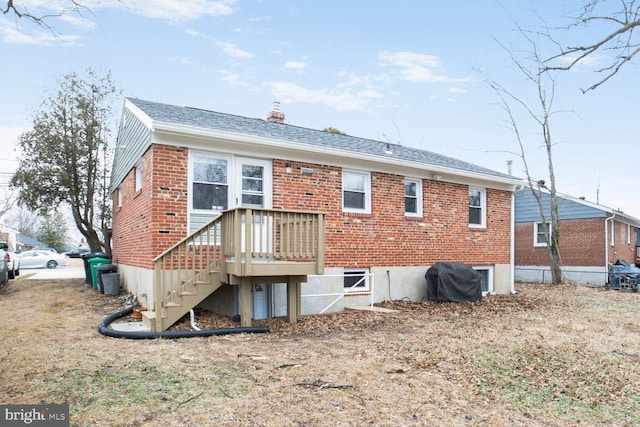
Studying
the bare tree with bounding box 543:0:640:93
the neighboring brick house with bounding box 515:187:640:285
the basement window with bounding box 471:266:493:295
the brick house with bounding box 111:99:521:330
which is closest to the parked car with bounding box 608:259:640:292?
the neighboring brick house with bounding box 515:187:640:285

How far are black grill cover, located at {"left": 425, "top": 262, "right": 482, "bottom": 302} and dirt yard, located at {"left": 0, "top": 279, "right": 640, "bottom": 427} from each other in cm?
236

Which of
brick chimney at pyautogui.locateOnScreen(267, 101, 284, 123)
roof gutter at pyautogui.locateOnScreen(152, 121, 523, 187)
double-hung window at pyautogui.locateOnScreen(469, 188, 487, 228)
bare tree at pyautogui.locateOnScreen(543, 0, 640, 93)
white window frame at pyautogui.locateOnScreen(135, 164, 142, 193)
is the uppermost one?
brick chimney at pyautogui.locateOnScreen(267, 101, 284, 123)

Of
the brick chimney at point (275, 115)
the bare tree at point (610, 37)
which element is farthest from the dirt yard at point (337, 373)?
the brick chimney at point (275, 115)

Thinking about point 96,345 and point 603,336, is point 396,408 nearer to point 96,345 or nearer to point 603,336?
point 96,345

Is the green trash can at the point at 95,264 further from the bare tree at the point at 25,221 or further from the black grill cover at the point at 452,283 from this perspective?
the bare tree at the point at 25,221

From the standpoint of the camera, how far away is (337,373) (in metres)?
5.21

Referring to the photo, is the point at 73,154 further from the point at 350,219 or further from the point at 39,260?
the point at 350,219

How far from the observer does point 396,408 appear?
4215 millimetres

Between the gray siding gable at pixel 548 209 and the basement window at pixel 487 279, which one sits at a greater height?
the gray siding gable at pixel 548 209

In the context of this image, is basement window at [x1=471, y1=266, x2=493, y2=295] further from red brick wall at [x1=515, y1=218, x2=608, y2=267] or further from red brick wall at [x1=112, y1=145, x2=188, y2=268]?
red brick wall at [x1=112, y1=145, x2=188, y2=268]

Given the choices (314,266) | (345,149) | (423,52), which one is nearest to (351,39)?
(423,52)

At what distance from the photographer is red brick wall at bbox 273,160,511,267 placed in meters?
10.1

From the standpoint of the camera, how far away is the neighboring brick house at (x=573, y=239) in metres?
19.7

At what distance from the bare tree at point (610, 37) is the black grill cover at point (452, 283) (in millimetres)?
6622
